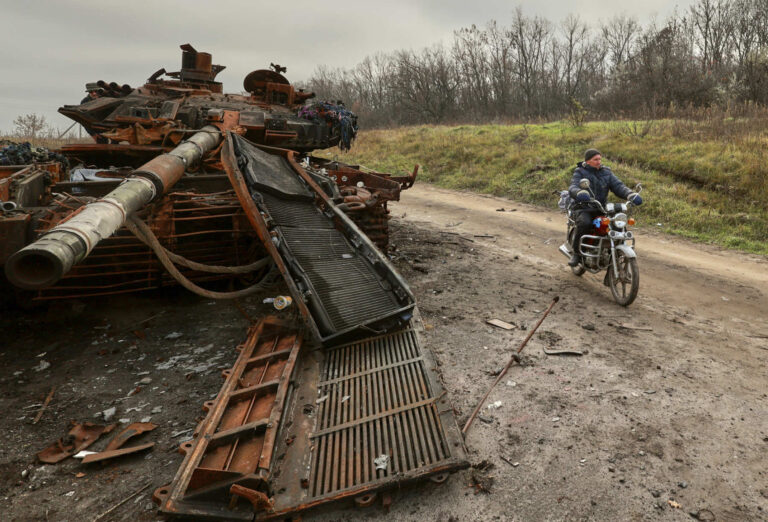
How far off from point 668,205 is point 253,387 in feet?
31.6

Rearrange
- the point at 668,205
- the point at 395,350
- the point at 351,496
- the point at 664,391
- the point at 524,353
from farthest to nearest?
the point at 668,205, the point at 524,353, the point at 395,350, the point at 664,391, the point at 351,496

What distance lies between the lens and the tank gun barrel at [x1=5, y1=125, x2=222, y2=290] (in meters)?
1.98

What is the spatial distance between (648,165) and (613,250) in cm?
788

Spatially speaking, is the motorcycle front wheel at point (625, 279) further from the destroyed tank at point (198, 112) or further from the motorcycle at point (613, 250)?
the destroyed tank at point (198, 112)

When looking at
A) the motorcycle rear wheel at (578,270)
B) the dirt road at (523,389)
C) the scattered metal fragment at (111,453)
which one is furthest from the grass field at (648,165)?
the scattered metal fragment at (111,453)

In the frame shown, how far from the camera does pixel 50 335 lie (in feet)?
16.0

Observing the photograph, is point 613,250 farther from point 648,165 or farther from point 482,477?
point 648,165

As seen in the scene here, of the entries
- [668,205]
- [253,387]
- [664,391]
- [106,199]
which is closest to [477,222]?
[668,205]

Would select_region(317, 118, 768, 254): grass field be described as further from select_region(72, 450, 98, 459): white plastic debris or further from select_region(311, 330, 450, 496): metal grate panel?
select_region(72, 450, 98, 459): white plastic debris

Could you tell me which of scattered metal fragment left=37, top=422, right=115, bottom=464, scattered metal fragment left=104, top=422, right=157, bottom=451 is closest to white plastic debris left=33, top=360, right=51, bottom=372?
scattered metal fragment left=37, top=422, right=115, bottom=464

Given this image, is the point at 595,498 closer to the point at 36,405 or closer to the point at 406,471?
the point at 406,471

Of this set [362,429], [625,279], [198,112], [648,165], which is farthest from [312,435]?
[648,165]

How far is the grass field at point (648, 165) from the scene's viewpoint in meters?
9.14

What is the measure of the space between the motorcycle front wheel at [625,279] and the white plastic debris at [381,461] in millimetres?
3743
